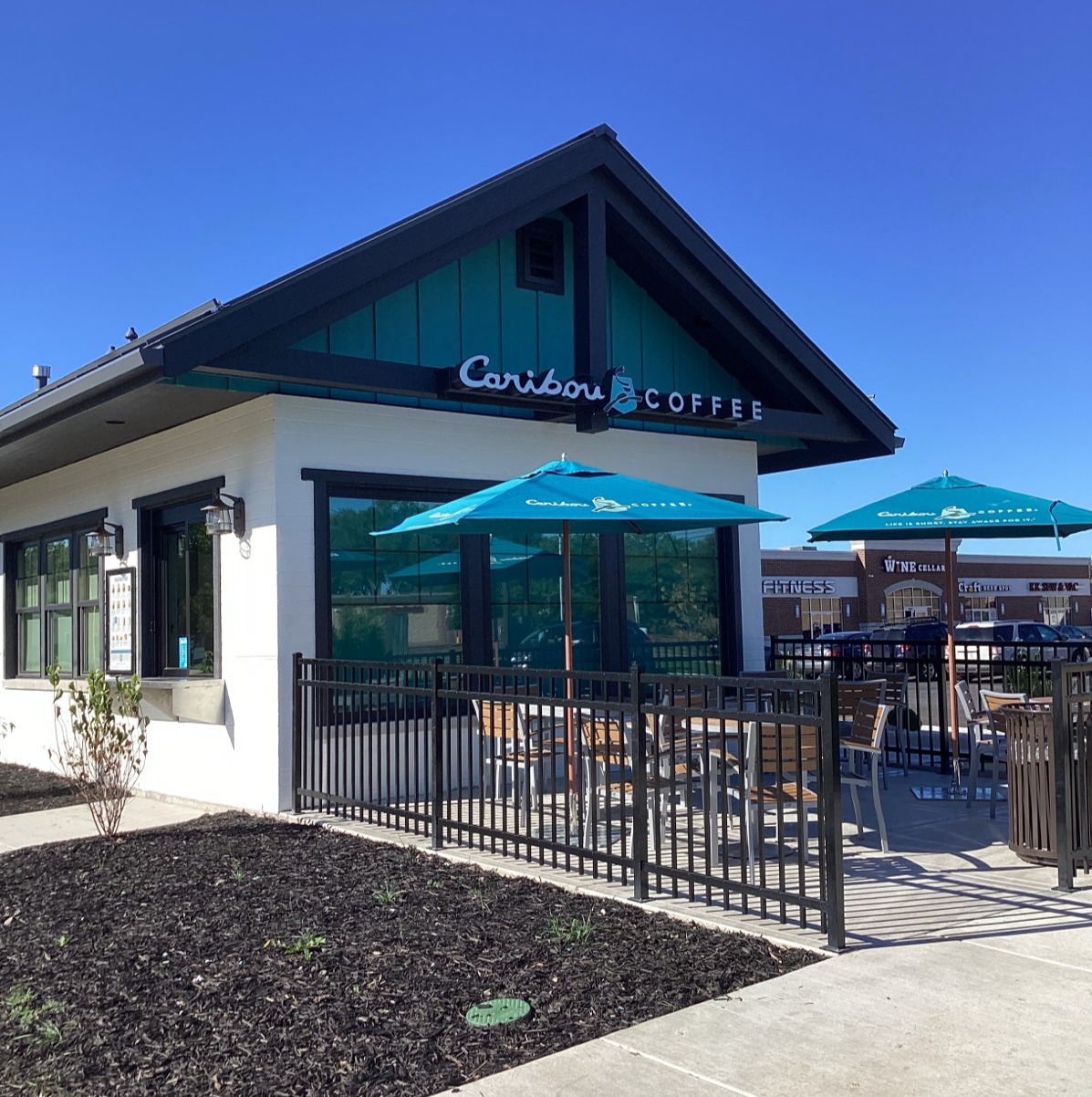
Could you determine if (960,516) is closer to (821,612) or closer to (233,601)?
(233,601)

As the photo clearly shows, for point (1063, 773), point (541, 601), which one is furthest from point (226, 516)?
point (1063, 773)

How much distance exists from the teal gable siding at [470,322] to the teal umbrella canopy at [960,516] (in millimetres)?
3195

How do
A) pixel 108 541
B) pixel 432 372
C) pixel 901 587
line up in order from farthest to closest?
pixel 901 587
pixel 108 541
pixel 432 372

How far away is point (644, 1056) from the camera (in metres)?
4.24

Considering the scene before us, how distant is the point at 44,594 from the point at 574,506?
8.68 metres

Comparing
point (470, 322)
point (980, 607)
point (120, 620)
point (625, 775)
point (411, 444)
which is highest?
point (470, 322)

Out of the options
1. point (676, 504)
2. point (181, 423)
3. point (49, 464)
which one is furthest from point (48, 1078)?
point (49, 464)

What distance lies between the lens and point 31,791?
37.9 ft

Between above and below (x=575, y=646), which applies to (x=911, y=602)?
above

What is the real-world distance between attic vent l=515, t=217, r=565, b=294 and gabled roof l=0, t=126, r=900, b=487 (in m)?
0.30

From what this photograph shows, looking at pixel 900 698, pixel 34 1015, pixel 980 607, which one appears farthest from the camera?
pixel 980 607

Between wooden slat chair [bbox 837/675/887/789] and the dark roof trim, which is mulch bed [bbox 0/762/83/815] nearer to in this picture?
the dark roof trim

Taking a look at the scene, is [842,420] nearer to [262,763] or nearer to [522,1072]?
[262,763]

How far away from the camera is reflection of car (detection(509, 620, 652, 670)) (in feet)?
35.9
